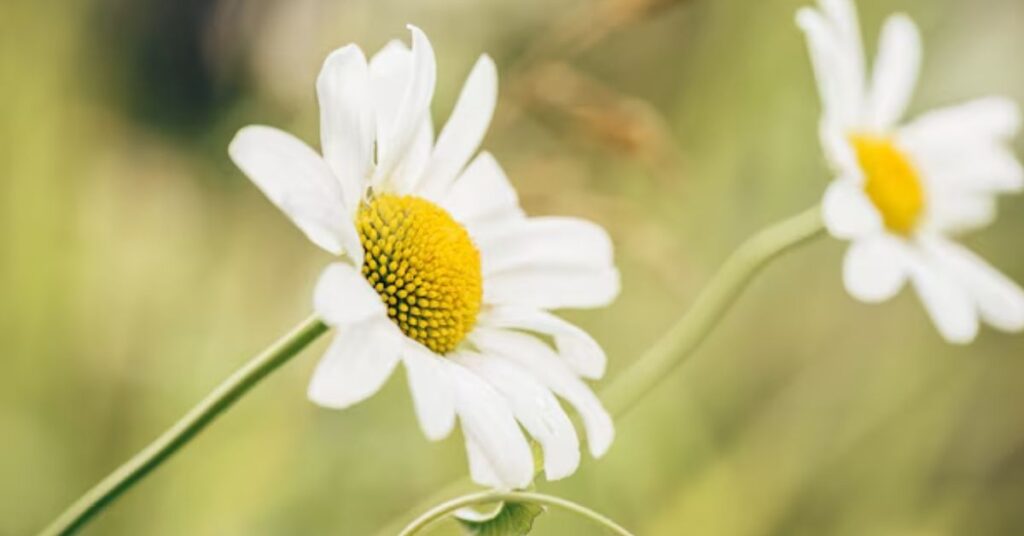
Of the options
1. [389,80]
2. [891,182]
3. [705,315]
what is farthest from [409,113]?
[891,182]

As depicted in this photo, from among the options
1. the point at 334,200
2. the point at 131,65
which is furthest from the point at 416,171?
the point at 131,65

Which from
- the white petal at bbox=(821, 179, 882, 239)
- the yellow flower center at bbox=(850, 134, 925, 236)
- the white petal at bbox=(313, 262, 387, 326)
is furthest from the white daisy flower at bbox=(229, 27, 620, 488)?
the yellow flower center at bbox=(850, 134, 925, 236)

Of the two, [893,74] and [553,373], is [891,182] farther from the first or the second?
[553,373]

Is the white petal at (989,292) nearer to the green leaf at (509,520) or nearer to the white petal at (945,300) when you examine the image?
the white petal at (945,300)

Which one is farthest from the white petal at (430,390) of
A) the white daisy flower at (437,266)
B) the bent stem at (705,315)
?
the bent stem at (705,315)

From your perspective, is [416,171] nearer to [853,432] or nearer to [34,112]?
[34,112]

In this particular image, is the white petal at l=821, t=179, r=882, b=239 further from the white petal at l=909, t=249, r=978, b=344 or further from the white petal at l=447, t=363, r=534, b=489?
the white petal at l=447, t=363, r=534, b=489
